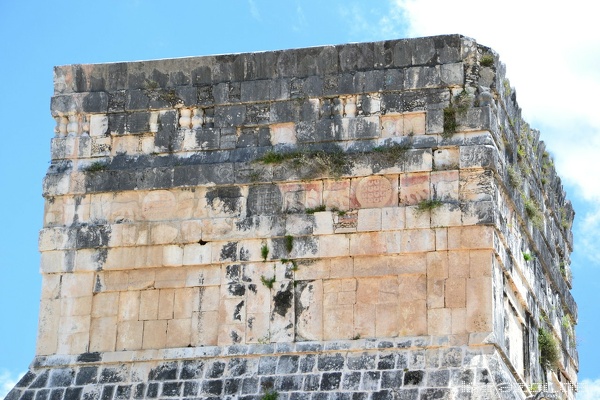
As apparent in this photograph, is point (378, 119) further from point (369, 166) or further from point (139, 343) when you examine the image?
point (139, 343)

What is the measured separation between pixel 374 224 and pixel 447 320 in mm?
1476

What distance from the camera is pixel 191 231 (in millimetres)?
19359

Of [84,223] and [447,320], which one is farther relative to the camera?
[84,223]

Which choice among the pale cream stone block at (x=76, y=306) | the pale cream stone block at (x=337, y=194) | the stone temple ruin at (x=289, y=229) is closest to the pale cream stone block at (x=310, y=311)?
the stone temple ruin at (x=289, y=229)

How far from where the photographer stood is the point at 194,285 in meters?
19.2

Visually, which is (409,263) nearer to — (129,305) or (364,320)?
(364,320)

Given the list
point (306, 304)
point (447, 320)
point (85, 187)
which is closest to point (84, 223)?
point (85, 187)

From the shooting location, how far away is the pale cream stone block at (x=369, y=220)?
61.4 ft

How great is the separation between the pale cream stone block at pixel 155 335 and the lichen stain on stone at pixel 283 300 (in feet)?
4.72

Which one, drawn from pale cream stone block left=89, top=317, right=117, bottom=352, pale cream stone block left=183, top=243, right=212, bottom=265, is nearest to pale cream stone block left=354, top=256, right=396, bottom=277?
pale cream stone block left=183, top=243, right=212, bottom=265

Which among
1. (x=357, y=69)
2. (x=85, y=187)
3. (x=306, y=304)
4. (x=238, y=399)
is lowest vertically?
(x=238, y=399)

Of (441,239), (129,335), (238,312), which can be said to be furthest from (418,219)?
(129,335)

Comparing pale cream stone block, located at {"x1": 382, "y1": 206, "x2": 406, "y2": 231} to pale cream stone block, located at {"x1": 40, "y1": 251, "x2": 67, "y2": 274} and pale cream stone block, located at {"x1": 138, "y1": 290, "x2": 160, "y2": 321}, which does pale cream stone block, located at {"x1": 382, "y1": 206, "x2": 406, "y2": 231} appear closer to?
pale cream stone block, located at {"x1": 138, "y1": 290, "x2": 160, "y2": 321}

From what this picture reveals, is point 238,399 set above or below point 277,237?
below
